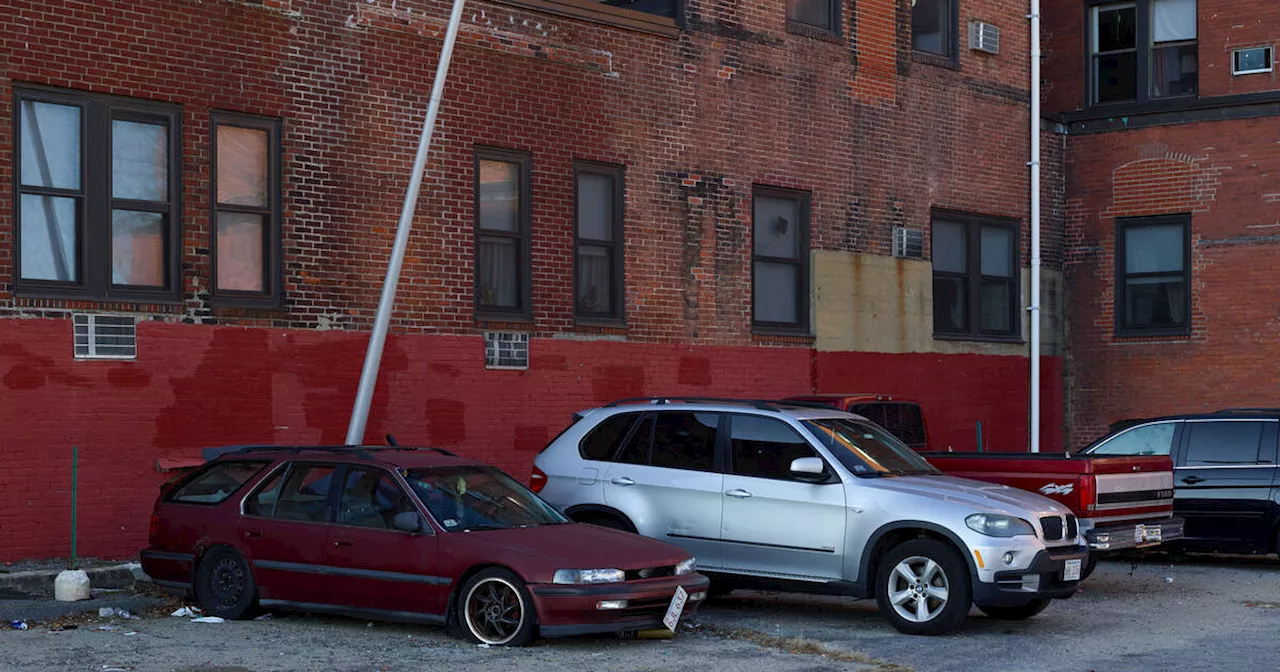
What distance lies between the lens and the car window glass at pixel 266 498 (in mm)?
12266

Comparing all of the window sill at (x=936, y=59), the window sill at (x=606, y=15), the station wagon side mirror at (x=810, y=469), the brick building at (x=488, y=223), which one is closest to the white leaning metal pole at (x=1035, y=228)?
the brick building at (x=488, y=223)

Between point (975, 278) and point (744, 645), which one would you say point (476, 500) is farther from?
point (975, 278)

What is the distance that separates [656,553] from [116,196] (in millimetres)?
6821

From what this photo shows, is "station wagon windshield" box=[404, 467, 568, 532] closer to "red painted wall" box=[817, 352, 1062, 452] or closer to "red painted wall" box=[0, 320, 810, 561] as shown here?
"red painted wall" box=[0, 320, 810, 561]

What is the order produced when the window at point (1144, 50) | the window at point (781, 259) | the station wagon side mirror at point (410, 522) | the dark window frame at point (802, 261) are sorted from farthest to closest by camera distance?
the window at point (1144, 50) < the dark window frame at point (802, 261) < the window at point (781, 259) < the station wagon side mirror at point (410, 522)

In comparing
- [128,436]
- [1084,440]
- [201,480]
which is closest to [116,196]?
[128,436]

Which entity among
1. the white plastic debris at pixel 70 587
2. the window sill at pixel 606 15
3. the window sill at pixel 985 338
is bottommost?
the white plastic debris at pixel 70 587

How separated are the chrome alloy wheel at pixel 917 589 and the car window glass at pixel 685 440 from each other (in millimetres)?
1854

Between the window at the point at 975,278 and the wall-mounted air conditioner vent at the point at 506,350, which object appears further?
the window at the point at 975,278

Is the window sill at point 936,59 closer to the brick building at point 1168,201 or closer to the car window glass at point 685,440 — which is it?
the brick building at point 1168,201

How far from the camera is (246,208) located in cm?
1588

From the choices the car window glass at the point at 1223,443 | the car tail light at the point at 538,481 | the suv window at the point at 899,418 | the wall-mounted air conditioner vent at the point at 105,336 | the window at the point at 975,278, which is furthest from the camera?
the window at the point at 975,278

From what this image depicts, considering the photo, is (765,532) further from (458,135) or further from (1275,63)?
(1275,63)

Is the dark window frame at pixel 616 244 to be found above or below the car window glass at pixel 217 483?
above
